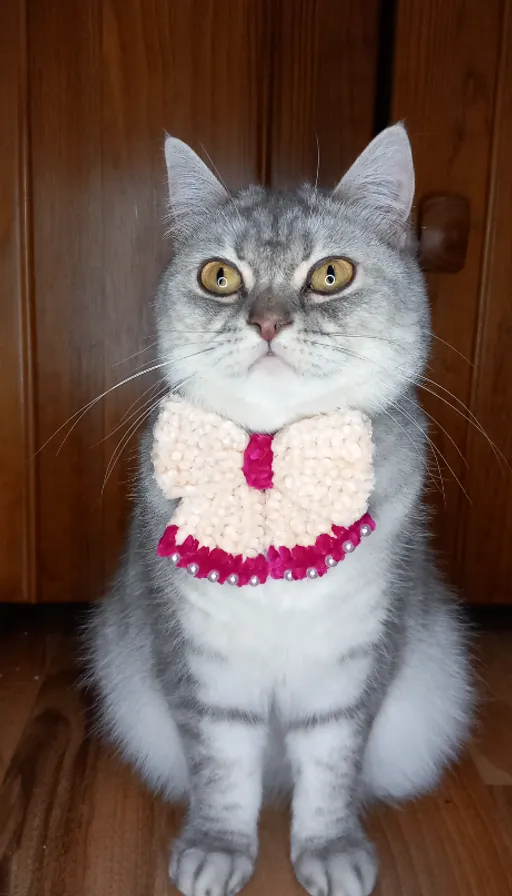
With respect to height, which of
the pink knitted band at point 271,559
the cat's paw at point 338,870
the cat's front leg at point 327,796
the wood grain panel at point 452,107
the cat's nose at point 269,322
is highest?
the wood grain panel at point 452,107

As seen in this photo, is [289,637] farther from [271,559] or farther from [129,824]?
[129,824]

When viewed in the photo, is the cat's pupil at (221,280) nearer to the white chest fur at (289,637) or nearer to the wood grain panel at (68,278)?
the white chest fur at (289,637)

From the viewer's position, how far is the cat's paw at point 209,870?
94 centimetres

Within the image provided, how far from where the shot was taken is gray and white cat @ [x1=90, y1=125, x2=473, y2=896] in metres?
0.91

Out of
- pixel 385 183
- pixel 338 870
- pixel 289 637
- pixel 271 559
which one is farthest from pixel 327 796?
pixel 385 183

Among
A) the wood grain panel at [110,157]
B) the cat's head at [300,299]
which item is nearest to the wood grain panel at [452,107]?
the wood grain panel at [110,157]

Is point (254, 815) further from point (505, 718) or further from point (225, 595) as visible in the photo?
point (505, 718)

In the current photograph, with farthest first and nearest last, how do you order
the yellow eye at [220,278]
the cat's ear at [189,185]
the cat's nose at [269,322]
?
the cat's ear at [189,185] → the yellow eye at [220,278] → the cat's nose at [269,322]

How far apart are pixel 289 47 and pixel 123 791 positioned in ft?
4.00

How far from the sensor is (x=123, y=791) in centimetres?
113

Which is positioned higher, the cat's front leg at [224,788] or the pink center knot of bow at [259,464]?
the pink center knot of bow at [259,464]

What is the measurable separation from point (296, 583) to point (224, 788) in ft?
0.97

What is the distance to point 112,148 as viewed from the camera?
138 centimetres

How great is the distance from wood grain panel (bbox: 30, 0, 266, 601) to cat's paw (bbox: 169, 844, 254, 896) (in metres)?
0.71
